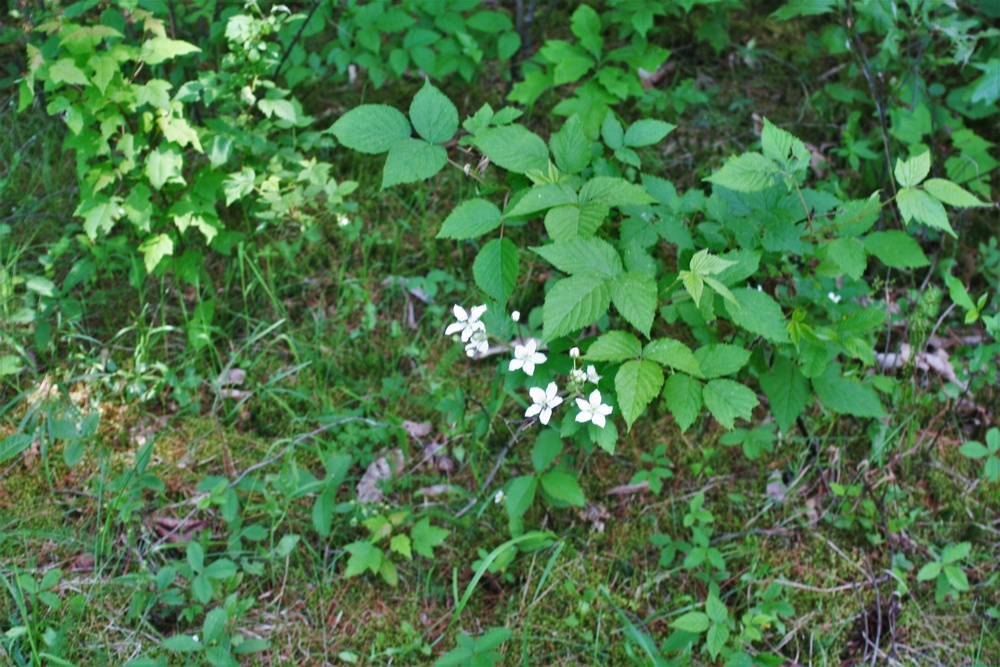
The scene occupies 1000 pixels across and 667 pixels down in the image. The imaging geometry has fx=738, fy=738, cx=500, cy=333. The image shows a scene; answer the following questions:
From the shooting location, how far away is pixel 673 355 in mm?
1603

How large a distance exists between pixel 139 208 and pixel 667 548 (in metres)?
2.01

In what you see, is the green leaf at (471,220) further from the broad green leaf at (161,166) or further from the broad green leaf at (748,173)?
the broad green leaf at (161,166)

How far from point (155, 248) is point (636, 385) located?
1756 millimetres

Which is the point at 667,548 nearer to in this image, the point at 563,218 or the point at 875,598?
the point at 875,598

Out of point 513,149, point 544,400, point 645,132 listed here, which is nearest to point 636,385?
point 544,400

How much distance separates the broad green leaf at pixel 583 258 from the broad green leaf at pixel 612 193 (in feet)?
0.43

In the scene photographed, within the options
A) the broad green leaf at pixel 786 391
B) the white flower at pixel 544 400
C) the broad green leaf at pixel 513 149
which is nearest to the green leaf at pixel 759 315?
the broad green leaf at pixel 786 391

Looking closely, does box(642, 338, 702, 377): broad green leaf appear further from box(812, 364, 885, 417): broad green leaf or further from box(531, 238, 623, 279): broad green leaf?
box(812, 364, 885, 417): broad green leaf

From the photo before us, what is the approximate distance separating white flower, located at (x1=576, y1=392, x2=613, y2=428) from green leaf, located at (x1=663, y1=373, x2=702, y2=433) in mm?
143

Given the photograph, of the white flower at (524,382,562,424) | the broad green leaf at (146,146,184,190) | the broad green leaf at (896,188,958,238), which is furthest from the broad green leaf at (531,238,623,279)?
the broad green leaf at (146,146,184,190)

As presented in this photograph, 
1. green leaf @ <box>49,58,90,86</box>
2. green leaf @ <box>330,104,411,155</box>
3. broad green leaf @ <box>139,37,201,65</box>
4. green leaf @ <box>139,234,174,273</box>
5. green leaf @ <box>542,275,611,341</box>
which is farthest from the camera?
green leaf @ <box>139,234,174,273</box>

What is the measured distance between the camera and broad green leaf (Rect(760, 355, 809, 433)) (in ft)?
6.80

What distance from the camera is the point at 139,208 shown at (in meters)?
2.43

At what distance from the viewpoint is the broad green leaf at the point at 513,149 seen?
181 centimetres
